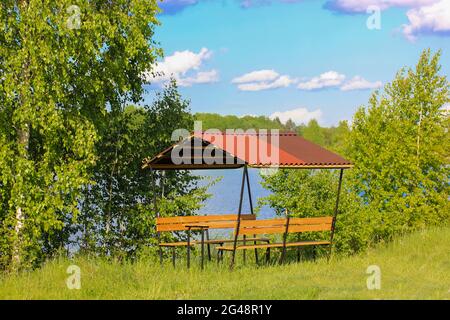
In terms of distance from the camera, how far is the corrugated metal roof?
481 inches

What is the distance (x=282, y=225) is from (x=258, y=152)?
1.59 meters

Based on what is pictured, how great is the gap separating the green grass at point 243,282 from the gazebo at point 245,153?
40.0 inches

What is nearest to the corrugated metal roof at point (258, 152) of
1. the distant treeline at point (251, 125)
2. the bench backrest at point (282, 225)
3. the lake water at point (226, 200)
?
the lake water at point (226, 200)

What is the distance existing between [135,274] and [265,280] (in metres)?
2.24

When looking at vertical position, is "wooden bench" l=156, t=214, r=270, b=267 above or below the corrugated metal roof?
below

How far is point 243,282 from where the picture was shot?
10.5 meters

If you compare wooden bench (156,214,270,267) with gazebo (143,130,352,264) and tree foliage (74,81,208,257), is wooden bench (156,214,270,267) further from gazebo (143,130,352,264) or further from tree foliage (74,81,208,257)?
tree foliage (74,81,208,257)

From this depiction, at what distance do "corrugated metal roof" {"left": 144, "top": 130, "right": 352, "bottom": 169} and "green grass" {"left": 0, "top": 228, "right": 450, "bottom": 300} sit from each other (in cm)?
196

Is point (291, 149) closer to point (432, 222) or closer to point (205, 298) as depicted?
point (205, 298)

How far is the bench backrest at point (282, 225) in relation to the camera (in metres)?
12.5

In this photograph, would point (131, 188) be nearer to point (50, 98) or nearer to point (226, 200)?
point (50, 98)

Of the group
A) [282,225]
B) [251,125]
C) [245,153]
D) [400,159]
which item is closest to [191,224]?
[245,153]

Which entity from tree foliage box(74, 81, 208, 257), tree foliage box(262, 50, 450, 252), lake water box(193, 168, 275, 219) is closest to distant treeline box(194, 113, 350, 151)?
lake water box(193, 168, 275, 219)
